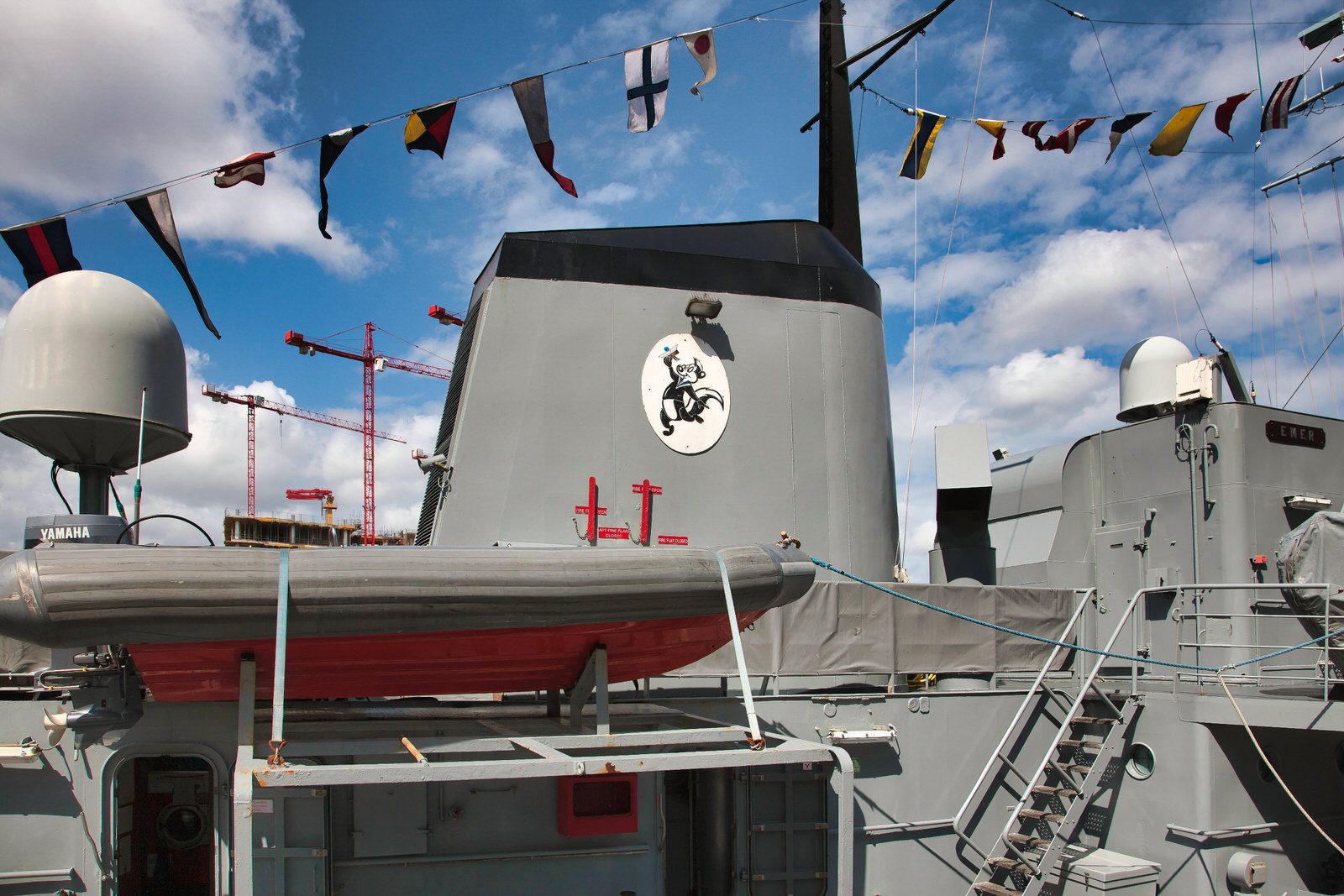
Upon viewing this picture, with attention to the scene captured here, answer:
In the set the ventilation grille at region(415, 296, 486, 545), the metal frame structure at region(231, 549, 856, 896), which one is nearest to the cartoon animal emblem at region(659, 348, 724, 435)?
the ventilation grille at region(415, 296, 486, 545)

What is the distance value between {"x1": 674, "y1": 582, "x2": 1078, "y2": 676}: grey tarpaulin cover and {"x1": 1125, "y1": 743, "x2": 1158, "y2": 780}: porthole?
0.87m

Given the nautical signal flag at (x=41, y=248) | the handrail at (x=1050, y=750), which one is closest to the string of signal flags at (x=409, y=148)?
the nautical signal flag at (x=41, y=248)

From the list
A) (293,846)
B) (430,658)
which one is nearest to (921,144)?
(430,658)

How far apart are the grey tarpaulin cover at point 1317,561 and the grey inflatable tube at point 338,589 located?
4.86 metres

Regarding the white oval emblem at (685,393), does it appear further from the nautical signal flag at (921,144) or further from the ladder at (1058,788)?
the nautical signal flag at (921,144)

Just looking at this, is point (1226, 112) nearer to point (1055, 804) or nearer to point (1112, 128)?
point (1112, 128)

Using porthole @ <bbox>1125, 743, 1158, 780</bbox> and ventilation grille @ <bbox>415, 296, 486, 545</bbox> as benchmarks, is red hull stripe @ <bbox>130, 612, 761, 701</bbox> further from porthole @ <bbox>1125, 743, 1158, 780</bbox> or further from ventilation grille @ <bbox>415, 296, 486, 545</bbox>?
porthole @ <bbox>1125, 743, 1158, 780</bbox>

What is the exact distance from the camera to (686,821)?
6.04 metres

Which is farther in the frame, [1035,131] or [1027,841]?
[1035,131]

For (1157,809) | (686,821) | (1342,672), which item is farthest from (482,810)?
(1342,672)

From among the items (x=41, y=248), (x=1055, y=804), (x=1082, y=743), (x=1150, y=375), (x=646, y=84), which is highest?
(x=646, y=84)

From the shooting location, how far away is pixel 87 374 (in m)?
5.18

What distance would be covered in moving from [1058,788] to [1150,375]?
16.2ft

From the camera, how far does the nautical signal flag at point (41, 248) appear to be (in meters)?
6.23
